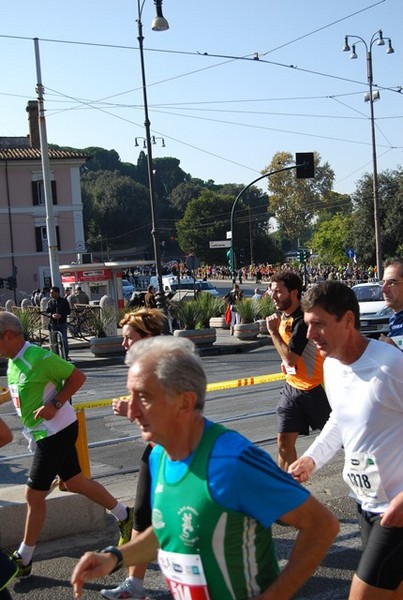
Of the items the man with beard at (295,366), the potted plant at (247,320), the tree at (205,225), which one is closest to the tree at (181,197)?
the tree at (205,225)

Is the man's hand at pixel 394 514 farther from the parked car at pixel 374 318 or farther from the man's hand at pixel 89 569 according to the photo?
the parked car at pixel 374 318

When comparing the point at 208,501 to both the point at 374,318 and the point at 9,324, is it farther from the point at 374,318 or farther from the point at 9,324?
the point at 374,318

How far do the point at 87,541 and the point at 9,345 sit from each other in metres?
1.57

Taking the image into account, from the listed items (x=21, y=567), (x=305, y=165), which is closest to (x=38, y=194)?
(x=305, y=165)

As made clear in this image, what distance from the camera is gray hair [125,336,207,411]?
8.25 feet

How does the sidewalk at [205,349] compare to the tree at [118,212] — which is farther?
the tree at [118,212]

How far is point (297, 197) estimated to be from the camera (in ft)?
340

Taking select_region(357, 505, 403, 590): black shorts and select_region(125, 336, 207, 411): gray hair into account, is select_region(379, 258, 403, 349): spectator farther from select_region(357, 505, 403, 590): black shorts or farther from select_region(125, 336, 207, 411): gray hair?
select_region(125, 336, 207, 411): gray hair

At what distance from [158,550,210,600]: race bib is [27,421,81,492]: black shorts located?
9.27ft

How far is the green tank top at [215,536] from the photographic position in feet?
7.88

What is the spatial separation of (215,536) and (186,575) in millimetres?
182

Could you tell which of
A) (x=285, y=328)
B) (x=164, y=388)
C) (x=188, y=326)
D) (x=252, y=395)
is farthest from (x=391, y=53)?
(x=164, y=388)

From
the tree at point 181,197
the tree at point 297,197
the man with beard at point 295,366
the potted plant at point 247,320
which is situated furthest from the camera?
the tree at point 181,197

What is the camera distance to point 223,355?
21938mm
